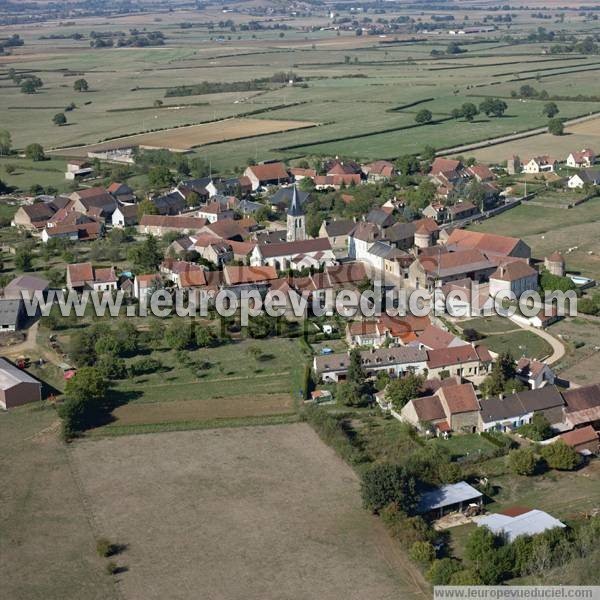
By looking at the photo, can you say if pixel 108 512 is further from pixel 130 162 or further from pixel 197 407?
pixel 130 162

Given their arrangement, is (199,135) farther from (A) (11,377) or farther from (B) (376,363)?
(B) (376,363)

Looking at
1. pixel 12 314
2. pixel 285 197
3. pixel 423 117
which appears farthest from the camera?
pixel 423 117

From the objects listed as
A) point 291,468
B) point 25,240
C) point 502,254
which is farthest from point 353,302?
point 25,240

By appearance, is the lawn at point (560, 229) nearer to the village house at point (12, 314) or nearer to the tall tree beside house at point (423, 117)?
the village house at point (12, 314)

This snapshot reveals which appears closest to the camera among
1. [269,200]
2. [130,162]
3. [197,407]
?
[197,407]

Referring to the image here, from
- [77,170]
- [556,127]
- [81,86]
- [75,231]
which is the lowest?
[75,231]

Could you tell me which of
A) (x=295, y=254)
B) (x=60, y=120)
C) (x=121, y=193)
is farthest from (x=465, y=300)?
(x=60, y=120)
